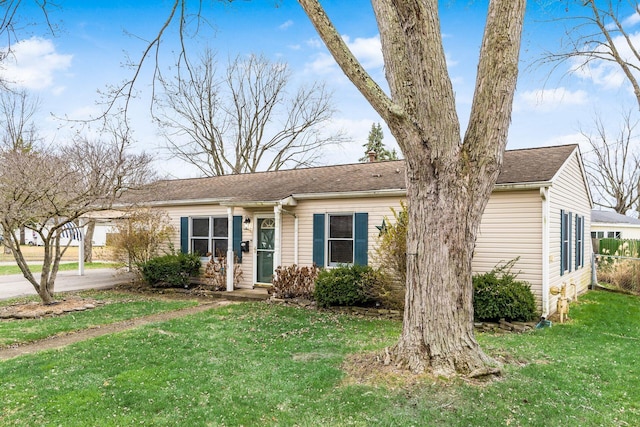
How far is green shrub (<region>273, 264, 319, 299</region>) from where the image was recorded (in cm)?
989

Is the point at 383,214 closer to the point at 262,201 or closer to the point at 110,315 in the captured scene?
the point at 262,201

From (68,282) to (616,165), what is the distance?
114ft

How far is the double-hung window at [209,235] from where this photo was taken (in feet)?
39.5

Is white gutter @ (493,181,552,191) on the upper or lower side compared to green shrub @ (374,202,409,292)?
upper

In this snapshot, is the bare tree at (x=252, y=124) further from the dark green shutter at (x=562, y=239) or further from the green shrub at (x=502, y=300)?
the green shrub at (x=502, y=300)

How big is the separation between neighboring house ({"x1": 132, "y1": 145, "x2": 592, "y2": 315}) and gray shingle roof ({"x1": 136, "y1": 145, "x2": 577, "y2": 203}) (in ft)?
0.12

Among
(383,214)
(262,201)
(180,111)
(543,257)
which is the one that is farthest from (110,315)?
(180,111)

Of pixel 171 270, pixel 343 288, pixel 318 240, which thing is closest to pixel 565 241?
pixel 343 288

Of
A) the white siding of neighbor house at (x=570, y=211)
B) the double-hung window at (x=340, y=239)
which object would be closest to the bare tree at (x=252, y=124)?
the double-hung window at (x=340, y=239)

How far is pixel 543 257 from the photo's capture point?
25.8ft

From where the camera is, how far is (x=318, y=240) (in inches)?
407

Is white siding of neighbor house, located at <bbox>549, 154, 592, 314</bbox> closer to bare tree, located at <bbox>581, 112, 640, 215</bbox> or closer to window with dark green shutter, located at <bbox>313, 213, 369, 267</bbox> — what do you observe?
window with dark green shutter, located at <bbox>313, 213, 369, 267</bbox>

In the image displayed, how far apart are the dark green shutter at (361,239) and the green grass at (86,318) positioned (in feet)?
13.7

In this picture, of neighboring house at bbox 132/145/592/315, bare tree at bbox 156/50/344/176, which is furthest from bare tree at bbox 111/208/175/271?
bare tree at bbox 156/50/344/176
